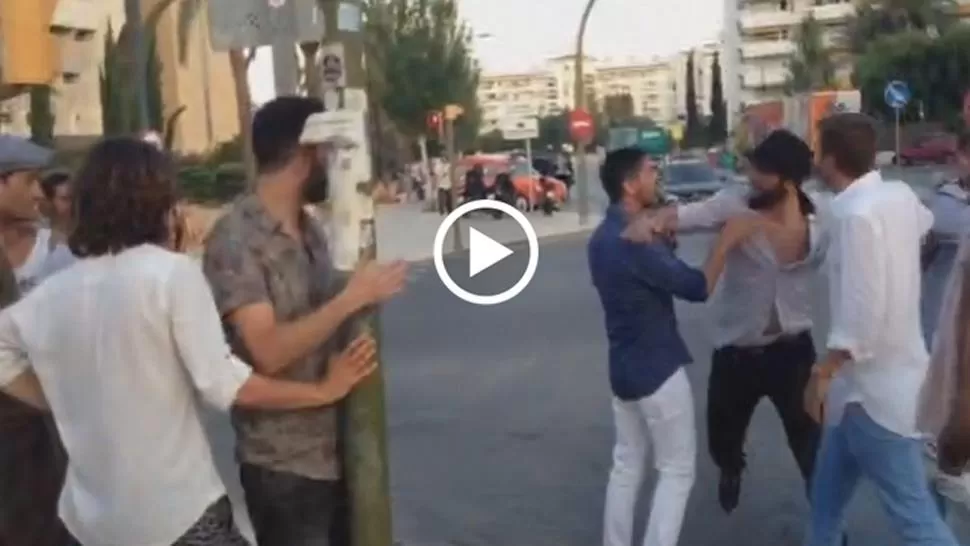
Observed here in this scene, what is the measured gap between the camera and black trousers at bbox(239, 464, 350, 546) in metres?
4.38

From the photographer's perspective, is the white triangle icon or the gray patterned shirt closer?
Result: the gray patterned shirt

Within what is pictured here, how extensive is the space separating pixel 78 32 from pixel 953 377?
2165 inches

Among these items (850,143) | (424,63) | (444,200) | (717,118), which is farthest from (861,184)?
(717,118)

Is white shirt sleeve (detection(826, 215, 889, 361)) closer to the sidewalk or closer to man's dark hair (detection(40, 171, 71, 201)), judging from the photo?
man's dark hair (detection(40, 171, 71, 201))

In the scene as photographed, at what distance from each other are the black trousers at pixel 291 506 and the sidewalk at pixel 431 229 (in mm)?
23970

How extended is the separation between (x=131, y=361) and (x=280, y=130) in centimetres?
88

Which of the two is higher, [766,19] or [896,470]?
[766,19]

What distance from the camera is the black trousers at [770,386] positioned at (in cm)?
702

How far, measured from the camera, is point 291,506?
4395 mm

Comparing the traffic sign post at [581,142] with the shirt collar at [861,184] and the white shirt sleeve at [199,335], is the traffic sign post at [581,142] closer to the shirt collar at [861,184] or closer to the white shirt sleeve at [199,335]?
the shirt collar at [861,184]

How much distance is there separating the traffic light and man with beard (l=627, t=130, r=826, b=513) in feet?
8.81

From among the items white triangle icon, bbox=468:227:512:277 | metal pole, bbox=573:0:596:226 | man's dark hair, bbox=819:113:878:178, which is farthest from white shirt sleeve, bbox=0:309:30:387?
metal pole, bbox=573:0:596:226

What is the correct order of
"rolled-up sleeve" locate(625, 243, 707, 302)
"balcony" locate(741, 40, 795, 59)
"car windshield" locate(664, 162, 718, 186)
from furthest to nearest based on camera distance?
"balcony" locate(741, 40, 795, 59) → "car windshield" locate(664, 162, 718, 186) → "rolled-up sleeve" locate(625, 243, 707, 302)

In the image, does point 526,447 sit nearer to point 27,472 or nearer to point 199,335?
point 27,472
